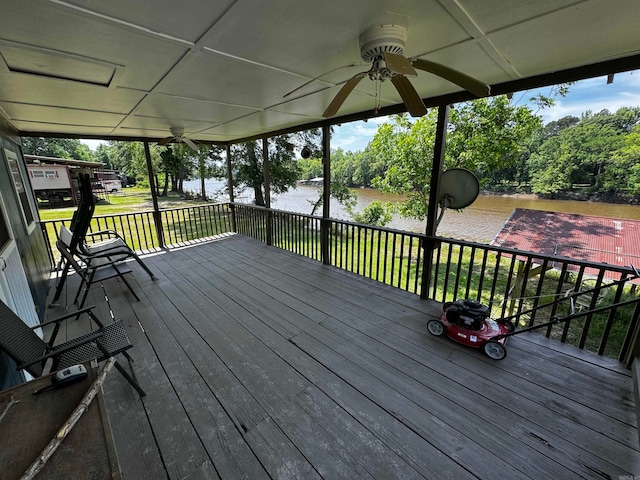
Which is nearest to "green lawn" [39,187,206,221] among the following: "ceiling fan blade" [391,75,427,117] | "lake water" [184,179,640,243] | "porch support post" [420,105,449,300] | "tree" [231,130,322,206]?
"tree" [231,130,322,206]

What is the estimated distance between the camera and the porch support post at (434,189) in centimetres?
278

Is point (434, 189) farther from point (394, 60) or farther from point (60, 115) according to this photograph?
point (60, 115)

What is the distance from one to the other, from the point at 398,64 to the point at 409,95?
370mm

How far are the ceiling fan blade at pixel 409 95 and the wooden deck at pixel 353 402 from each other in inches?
78.0

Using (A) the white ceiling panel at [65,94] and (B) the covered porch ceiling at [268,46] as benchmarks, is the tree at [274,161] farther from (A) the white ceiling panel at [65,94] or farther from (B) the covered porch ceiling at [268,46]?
(B) the covered porch ceiling at [268,46]

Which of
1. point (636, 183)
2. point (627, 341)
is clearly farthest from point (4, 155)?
point (636, 183)

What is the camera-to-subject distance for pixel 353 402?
5.93ft

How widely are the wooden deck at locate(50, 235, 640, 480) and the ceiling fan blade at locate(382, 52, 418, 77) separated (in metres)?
2.08

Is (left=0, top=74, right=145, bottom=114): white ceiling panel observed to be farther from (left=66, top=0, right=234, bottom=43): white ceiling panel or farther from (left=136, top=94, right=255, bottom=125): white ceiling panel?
(left=66, top=0, right=234, bottom=43): white ceiling panel

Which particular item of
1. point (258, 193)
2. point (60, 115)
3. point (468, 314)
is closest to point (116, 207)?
point (258, 193)

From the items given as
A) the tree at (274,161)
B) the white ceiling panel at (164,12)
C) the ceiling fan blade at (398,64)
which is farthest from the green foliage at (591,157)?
the white ceiling panel at (164,12)

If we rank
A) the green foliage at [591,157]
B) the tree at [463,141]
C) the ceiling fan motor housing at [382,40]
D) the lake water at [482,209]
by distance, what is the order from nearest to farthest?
the ceiling fan motor housing at [382,40] < the tree at [463,141] < the green foliage at [591,157] < the lake water at [482,209]

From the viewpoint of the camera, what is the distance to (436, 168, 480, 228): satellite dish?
2.87m

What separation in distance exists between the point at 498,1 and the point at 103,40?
6.74 feet
